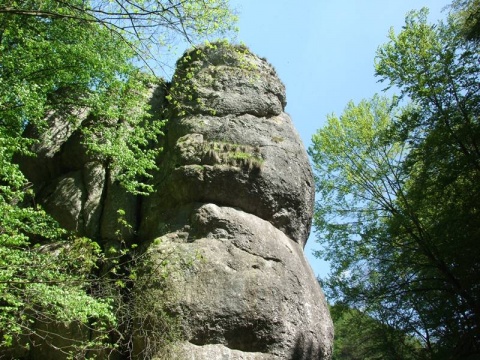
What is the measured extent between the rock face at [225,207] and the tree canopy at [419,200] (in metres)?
4.33

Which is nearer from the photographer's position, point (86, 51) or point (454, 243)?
point (86, 51)

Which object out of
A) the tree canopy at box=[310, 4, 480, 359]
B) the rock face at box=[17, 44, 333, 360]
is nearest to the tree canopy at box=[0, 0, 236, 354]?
the rock face at box=[17, 44, 333, 360]

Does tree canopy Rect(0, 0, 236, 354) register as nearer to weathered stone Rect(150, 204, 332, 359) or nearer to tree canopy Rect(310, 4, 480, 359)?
weathered stone Rect(150, 204, 332, 359)

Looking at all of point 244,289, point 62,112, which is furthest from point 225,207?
point 62,112

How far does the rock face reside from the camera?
7.33 m

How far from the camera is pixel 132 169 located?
8812 millimetres

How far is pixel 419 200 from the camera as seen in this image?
1290cm

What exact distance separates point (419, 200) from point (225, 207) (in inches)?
271

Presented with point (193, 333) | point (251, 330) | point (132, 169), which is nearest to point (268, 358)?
point (251, 330)

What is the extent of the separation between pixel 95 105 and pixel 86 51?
3.50 ft

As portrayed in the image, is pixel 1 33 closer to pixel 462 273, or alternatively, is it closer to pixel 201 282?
pixel 201 282

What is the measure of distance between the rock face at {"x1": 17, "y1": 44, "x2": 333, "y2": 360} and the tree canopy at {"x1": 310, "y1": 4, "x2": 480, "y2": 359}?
4326 millimetres

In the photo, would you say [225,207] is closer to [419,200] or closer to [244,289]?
[244,289]

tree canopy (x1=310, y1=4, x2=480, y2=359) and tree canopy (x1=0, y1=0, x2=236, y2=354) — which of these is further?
tree canopy (x1=310, y1=4, x2=480, y2=359)
